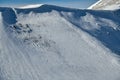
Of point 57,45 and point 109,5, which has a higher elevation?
point 109,5

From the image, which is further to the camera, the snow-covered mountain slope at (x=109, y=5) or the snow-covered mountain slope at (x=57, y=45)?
the snow-covered mountain slope at (x=109, y=5)

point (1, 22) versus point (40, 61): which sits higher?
Answer: point (1, 22)

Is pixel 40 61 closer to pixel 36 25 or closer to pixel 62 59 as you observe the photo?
pixel 62 59

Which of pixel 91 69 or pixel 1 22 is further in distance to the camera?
pixel 1 22

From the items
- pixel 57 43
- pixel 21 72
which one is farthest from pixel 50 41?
pixel 21 72

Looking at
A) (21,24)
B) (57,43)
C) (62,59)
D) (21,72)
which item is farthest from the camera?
(21,24)

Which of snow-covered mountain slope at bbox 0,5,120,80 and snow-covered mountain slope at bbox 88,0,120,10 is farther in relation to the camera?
snow-covered mountain slope at bbox 88,0,120,10

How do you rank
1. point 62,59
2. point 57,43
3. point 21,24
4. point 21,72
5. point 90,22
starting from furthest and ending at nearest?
point 90,22 < point 21,24 < point 57,43 < point 62,59 < point 21,72

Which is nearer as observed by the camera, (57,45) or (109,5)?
(57,45)
